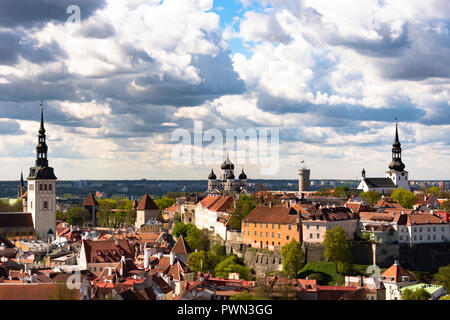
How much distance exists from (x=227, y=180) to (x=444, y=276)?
8291cm

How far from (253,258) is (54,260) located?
70.4 feet

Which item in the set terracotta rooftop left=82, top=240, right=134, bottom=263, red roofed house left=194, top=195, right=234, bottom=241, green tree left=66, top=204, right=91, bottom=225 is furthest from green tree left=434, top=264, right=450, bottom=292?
green tree left=66, top=204, right=91, bottom=225

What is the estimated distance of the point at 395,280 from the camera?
59.2 m

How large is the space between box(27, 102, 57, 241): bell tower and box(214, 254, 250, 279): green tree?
152 feet

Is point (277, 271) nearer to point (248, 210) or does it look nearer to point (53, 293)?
point (248, 210)

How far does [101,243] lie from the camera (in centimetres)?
7450

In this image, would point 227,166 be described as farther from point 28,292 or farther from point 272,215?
point 28,292

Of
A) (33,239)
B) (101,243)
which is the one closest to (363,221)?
(101,243)

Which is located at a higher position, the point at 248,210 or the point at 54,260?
the point at 248,210

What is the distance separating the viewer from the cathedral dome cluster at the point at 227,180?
460 ft

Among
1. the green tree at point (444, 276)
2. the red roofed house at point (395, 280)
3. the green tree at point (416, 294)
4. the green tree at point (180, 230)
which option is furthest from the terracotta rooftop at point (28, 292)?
the green tree at point (180, 230)

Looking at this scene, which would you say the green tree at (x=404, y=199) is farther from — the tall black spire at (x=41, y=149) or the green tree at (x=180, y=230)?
the tall black spire at (x=41, y=149)

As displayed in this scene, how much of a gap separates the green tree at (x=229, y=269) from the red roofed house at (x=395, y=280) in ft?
40.2

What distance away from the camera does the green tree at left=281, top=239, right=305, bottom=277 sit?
65062 millimetres
